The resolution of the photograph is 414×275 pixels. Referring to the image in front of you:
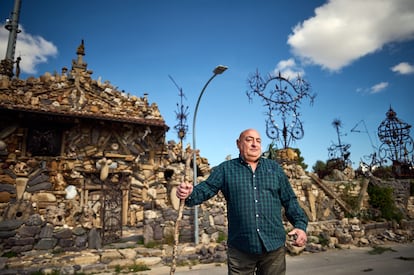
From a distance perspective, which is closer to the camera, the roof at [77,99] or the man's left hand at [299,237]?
the man's left hand at [299,237]

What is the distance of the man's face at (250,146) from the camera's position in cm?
237

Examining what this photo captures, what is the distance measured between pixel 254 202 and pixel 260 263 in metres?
0.53

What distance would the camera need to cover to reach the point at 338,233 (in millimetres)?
8359

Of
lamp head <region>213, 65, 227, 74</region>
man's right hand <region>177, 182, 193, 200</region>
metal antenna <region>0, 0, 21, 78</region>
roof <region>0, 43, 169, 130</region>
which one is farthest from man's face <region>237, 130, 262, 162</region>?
metal antenna <region>0, 0, 21, 78</region>

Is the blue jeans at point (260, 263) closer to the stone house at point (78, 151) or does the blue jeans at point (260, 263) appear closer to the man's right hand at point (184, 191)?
the man's right hand at point (184, 191)

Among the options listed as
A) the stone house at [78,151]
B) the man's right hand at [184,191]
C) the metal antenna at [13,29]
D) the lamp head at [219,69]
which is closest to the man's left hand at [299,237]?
the man's right hand at [184,191]

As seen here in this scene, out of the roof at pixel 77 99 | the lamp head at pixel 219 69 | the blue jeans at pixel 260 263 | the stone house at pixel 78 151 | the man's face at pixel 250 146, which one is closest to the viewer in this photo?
the blue jeans at pixel 260 263

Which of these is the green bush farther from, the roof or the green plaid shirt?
the green plaid shirt

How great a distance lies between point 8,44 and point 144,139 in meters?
14.2

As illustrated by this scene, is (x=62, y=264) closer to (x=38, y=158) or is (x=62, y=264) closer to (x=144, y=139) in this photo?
(x=38, y=158)

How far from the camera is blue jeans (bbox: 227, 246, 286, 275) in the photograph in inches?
80.7

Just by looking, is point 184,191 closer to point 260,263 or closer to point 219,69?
point 260,263

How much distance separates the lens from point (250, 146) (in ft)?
7.80

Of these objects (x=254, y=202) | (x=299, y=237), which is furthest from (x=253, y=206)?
(x=299, y=237)
